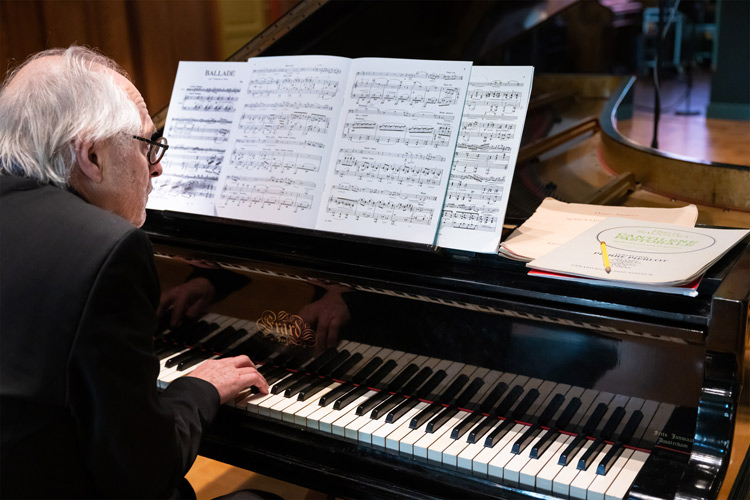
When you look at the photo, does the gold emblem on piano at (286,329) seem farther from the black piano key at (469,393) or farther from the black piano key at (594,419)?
the black piano key at (594,419)

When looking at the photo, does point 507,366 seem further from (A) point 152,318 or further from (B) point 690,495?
(A) point 152,318

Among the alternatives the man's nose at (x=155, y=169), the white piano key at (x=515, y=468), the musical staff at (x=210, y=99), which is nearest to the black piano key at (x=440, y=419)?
the white piano key at (x=515, y=468)

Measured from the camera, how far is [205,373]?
193cm

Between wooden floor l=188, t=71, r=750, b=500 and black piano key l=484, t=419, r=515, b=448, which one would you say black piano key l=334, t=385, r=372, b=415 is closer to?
black piano key l=484, t=419, r=515, b=448

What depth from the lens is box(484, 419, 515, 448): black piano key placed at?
1710mm

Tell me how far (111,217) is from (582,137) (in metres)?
2.53

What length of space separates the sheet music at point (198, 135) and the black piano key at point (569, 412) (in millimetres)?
1177

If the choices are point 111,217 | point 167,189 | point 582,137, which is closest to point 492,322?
point 111,217

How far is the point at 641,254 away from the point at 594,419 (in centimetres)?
41

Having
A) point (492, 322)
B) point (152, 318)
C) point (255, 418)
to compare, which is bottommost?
point (255, 418)

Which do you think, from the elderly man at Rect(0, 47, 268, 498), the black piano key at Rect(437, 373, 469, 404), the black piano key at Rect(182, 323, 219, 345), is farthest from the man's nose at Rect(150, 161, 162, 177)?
the black piano key at Rect(437, 373, 469, 404)

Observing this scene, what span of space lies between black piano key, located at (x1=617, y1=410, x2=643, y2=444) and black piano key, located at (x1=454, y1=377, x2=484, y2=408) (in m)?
0.35

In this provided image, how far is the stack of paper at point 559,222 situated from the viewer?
6.38 feet

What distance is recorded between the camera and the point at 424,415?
6.04 feet
